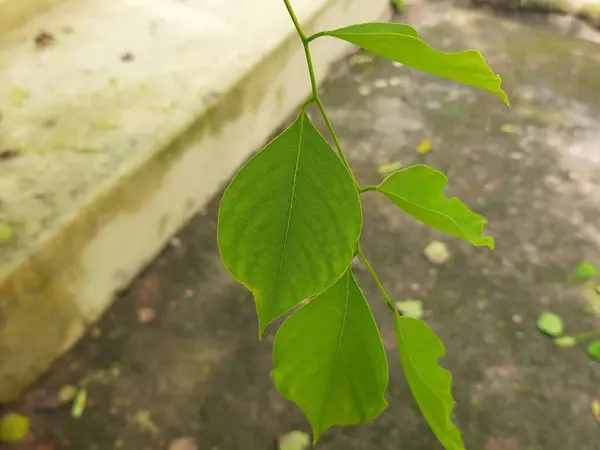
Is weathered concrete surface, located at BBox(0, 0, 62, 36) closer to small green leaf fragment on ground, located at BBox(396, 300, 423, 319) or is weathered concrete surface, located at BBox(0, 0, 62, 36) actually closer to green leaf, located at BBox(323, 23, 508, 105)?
small green leaf fragment on ground, located at BBox(396, 300, 423, 319)

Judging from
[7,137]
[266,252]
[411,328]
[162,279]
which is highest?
[266,252]

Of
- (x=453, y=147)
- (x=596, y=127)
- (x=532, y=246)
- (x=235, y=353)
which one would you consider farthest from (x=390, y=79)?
(x=235, y=353)

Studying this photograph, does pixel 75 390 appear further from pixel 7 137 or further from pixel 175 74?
pixel 175 74

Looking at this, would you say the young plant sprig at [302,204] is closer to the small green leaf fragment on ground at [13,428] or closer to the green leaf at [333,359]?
the green leaf at [333,359]

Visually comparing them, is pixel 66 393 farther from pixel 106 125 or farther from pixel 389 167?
pixel 389 167

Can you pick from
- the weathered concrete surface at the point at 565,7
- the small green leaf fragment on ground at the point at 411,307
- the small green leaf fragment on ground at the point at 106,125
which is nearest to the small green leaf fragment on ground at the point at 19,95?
the small green leaf fragment on ground at the point at 106,125
